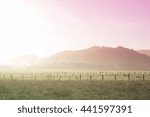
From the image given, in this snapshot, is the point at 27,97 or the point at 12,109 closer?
the point at 12,109

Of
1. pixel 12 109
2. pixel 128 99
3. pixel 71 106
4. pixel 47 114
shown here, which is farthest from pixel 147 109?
pixel 12 109

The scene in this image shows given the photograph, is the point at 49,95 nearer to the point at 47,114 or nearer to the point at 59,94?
the point at 59,94

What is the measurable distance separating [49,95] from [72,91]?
10.6 ft

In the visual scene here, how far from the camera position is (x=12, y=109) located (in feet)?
103

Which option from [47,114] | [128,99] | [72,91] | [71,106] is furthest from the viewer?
[72,91]

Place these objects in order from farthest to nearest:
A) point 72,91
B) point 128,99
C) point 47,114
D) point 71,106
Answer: point 72,91 → point 128,99 → point 71,106 → point 47,114

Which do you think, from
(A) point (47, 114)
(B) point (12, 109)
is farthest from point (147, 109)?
(B) point (12, 109)

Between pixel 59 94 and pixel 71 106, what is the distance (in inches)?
264

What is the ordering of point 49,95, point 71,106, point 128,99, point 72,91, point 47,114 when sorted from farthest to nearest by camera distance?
1. point 72,91
2. point 49,95
3. point 128,99
4. point 71,106
5. point 47,114

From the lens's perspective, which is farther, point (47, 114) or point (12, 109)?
point (12, 109)

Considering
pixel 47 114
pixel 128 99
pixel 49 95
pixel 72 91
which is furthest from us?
pixel 72 91

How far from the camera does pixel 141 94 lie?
121 ft

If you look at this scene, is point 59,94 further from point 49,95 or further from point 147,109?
point 147,109

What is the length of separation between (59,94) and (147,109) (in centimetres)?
874
